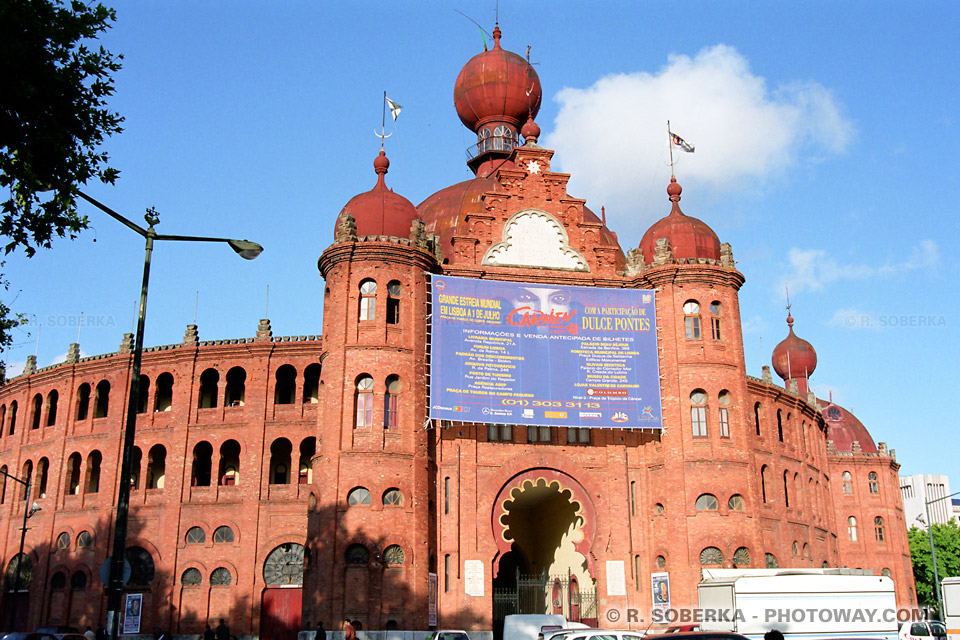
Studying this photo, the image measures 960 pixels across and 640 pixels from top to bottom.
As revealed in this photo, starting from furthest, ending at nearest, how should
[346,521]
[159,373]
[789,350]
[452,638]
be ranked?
1. [789,350]
2. [159,373]
3. [346,521]
4. [452,638]

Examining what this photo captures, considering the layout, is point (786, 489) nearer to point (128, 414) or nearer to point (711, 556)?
point (711, 556)

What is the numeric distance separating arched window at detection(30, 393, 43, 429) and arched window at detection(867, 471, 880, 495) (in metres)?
57.1

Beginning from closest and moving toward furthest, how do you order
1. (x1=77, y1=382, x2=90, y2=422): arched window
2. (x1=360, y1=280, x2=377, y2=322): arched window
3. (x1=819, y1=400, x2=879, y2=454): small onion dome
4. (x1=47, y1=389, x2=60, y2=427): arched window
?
(x1=360, y1=280, x2=377, y2=322): arched window, (x1=77, y1=382, x2=90, y2=422): arched window, (x1=47, y1=389, x2=60, y2=427): arched window, (x1=819, y1=400, x2=879, y2=454): small onion dome

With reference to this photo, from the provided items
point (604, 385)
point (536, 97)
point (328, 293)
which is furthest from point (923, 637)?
point (536, 97)

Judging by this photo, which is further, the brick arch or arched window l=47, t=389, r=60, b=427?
arched window l=47, t=389, r=60, b=427

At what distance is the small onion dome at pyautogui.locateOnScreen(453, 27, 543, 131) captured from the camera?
198ft

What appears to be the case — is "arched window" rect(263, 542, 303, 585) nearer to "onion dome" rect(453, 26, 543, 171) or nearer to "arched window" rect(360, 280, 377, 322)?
"arched window" rect(360, 280, 377, 322)

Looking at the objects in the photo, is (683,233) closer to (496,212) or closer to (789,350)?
(496,212)

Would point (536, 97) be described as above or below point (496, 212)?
above

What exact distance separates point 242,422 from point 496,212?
1647 centimetres

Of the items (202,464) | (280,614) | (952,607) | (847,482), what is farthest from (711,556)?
(847,482)

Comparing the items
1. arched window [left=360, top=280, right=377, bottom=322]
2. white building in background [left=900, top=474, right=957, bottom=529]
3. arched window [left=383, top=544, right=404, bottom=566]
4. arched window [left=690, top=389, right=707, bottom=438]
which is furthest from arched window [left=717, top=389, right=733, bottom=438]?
white building in background [left=900, top=474, right=957, bottom=529]

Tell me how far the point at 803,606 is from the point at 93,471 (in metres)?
37.9

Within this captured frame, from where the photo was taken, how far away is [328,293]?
4353 centimetres
